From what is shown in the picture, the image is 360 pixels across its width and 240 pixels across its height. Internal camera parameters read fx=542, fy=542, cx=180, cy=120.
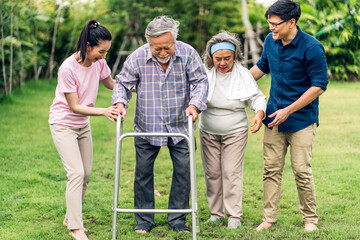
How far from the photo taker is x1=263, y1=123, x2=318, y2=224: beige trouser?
3.93m

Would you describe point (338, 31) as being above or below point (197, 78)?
above

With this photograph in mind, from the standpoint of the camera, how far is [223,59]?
398 centimetres

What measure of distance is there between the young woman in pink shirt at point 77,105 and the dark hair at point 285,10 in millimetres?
1151

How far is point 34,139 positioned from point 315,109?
16.4 ft

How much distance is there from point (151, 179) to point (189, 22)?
11950 millimetres

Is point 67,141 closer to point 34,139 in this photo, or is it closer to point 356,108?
point 34,139

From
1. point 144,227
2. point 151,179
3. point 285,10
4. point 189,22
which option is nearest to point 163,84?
point 151,179

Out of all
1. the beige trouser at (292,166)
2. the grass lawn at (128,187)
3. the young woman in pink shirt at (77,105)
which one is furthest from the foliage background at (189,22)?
the beige trouser at (292,166)

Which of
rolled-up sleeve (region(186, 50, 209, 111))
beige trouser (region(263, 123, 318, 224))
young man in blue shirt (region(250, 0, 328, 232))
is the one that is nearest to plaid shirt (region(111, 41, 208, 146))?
rolled-up sleeve (region(186, 50, 209, 111))

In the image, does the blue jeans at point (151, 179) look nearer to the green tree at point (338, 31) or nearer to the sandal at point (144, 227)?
the sandal at point (144, 227)

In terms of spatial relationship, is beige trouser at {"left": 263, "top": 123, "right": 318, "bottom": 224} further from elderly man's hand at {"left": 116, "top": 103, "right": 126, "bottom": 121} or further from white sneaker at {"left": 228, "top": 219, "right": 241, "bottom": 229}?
elderly man's hand at {"left": 116, "top": 103, "right": 126, "bottom": 121}

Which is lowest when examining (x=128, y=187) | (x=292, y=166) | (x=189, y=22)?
(x=128, y=187)

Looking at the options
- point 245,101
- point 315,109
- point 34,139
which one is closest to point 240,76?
point 245,101

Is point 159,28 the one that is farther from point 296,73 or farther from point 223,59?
point 296,73
